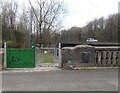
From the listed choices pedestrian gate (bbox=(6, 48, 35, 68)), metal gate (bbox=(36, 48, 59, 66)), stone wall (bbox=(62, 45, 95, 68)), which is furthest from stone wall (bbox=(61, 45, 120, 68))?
pedestrian gate (bbox=(6, 48, 35, 68))

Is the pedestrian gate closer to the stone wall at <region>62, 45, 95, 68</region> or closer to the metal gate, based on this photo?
the metal gate

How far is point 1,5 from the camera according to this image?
127ft

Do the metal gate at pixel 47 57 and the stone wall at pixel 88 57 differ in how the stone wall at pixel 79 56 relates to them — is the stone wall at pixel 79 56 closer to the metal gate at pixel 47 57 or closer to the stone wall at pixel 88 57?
the stone wall at pixel 88 57

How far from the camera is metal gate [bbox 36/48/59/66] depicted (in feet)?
40.1

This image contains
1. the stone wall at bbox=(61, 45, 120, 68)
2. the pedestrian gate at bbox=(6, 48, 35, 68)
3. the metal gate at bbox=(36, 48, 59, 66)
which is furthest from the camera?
the metal gate at bbox=(36, 48, 59, 66)

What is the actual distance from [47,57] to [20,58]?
2.24m

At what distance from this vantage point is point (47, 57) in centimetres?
1290

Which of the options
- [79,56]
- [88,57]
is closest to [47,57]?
[79,56]

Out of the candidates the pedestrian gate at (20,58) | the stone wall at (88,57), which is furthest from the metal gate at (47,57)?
the stone wall at (88,57)

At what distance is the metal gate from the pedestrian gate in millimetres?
654

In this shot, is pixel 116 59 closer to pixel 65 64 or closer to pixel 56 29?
pixel 65 64

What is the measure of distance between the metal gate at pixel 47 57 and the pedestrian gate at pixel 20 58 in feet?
2.15

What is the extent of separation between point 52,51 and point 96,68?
3.50 metres

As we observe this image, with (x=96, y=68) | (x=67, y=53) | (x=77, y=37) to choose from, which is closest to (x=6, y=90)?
(x=67, y=53)
